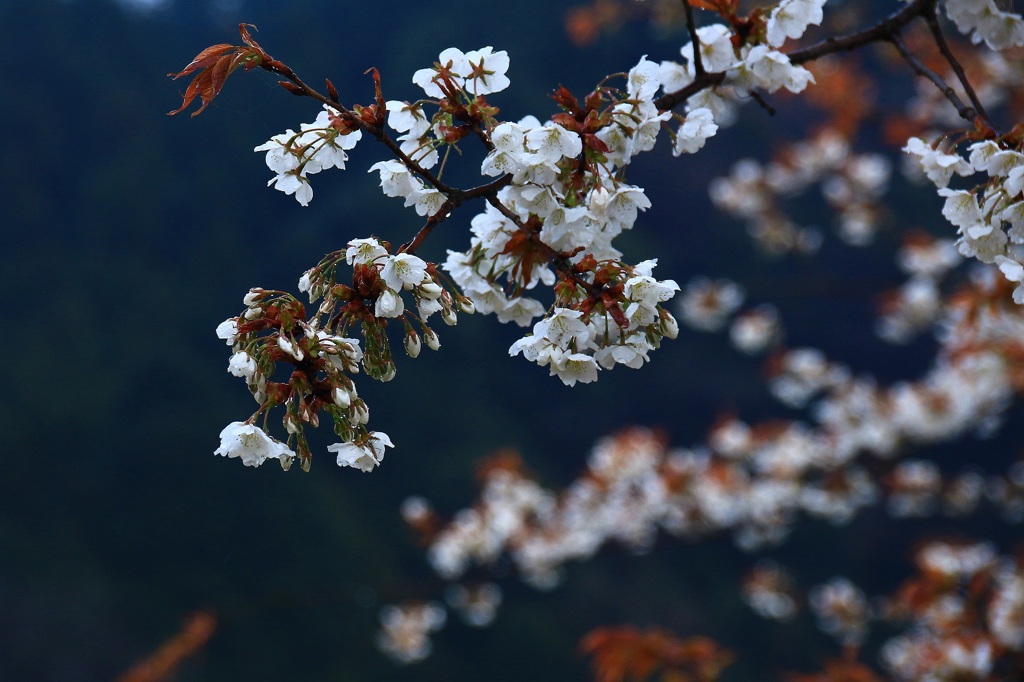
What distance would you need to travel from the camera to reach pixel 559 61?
34.3 feet

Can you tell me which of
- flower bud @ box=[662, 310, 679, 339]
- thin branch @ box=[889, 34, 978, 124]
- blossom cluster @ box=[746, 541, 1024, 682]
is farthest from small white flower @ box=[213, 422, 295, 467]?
blossom cluster @ box=[746, 541, 1024, 682]

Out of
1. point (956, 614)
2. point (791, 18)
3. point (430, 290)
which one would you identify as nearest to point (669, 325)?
point (430, 290)

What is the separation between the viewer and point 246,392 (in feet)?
25.8

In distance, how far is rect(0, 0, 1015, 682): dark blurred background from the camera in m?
7.25

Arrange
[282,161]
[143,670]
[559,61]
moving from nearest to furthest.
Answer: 1. [282,161]
2. [143,670]
3. [559,61]

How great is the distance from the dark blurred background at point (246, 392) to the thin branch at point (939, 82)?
5.18 m

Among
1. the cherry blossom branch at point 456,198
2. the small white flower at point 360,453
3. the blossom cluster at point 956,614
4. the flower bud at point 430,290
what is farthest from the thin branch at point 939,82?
the blossom cluster at point 956,614

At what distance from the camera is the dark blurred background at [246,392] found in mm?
7246

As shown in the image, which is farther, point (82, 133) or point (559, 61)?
point (559, 61)

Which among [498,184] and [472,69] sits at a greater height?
[472,69]

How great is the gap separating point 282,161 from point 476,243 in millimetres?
265

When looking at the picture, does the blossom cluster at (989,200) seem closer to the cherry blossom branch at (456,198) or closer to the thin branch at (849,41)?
the thin branch at (849,41)

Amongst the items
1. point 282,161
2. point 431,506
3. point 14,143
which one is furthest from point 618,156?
point 14,143

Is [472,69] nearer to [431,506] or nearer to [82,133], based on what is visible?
[431,506]
